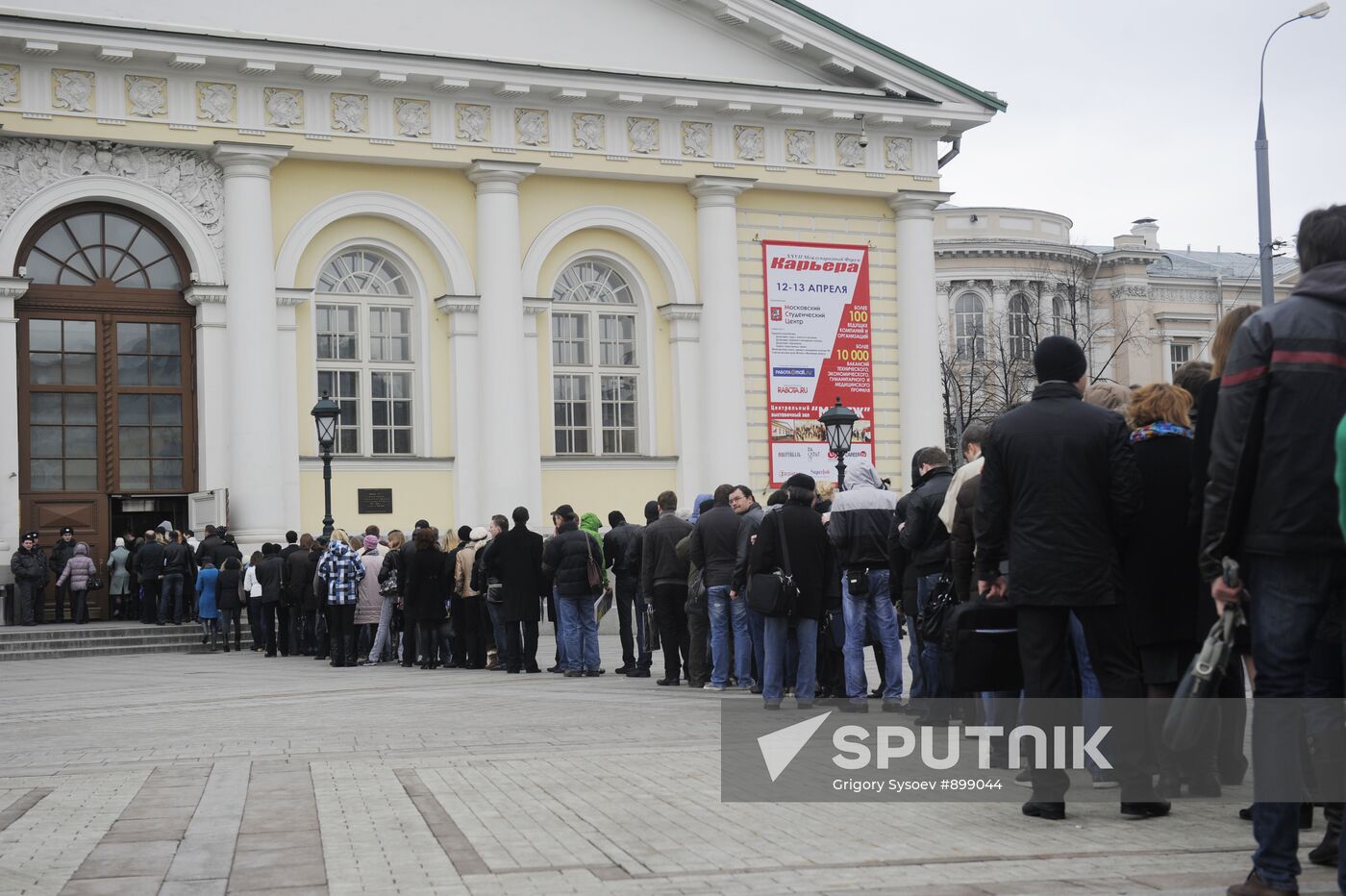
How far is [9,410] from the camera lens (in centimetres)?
2784

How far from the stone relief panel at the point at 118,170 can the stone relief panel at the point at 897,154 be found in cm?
1304

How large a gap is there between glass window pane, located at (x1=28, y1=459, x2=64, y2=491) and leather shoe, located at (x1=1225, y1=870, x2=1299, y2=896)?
25.9 m

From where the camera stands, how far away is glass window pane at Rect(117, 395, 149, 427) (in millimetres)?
29094

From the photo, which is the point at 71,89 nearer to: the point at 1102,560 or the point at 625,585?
the point at 625,585

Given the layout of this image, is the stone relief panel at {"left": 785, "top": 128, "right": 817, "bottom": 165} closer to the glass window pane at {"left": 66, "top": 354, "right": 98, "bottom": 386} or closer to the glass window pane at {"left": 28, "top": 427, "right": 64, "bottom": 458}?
the glass window pane at {"left": 66, "top": 354, "right": 98, "bottom": 386}

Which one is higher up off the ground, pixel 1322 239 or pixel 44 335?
pixel 44 335

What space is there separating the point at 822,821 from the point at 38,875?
10.9ft

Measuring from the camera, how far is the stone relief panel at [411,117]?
30281 millimetres

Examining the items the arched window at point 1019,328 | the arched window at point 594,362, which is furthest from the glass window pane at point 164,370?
the arched window at point 1019,328

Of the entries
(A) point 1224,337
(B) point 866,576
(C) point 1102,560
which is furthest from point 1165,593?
(B) point 866,576

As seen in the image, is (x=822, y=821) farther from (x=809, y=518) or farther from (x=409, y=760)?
(x=809, y=518)

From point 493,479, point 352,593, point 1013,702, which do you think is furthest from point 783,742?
point 493,479

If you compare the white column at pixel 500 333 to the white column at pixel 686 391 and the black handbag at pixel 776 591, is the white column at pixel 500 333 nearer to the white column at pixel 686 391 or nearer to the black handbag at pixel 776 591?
the white column at pixel 686 391

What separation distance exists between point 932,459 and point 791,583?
5.90 ft
